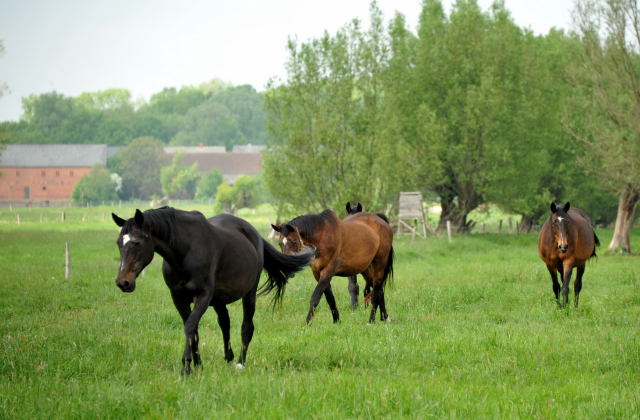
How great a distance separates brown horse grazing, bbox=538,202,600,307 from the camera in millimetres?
14453

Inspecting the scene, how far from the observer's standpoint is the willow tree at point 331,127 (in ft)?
109

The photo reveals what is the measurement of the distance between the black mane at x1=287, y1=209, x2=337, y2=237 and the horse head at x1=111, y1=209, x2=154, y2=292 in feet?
17.3

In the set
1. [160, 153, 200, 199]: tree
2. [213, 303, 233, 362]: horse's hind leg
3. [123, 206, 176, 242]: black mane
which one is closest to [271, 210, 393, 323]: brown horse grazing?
[213, 303, 233, 362]: horse's hind leg

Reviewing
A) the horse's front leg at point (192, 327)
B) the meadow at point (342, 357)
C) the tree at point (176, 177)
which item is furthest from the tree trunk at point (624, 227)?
the tree at point (176, 177)

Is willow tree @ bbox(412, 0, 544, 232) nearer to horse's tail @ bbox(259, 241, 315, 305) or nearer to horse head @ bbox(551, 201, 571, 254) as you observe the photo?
horse head @ bbox(551, 201, 571, 254)

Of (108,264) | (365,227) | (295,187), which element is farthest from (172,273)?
(295,187)

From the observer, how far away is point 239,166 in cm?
13600

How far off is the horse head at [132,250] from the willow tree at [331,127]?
25646 mm

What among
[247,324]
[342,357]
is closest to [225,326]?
[247,324]

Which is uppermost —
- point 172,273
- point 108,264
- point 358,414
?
point 172,273

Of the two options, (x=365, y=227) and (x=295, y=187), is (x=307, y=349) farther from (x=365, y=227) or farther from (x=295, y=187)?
(x=295, y=187)

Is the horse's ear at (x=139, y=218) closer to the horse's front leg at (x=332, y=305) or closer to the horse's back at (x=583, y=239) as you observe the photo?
Answer: the horse's front leg at (x=332, y=305)

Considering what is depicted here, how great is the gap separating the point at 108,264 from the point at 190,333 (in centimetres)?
1945

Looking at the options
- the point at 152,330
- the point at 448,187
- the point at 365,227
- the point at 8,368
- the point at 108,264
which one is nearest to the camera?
the point at 8,368
